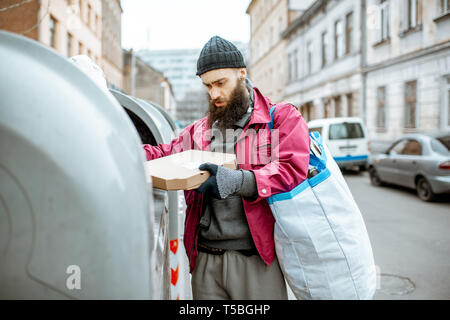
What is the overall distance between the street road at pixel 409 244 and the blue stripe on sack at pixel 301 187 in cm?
263

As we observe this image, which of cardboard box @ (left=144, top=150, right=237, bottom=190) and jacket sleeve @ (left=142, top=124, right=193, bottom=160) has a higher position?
jacket sleeve @ (left=142, top=124, right=193, bottom=160)

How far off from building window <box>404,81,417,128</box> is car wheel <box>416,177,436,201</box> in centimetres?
751

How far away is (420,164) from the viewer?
28.1 feet

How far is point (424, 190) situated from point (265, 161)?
25.5ft

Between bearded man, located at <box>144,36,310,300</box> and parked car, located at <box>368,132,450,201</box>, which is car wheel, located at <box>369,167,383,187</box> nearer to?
parked car, located at <box>368,132,450,201</box>

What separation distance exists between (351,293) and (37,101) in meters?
1.42

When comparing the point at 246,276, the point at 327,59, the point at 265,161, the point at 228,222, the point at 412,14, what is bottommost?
the point at 246,276

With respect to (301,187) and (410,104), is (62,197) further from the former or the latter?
(410,104)

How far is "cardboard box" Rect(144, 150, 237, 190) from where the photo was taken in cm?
142

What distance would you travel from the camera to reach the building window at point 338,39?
21984 millimetres

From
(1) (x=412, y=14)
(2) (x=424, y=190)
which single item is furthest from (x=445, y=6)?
(2) (x=424, y=190)

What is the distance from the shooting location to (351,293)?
5.63ft

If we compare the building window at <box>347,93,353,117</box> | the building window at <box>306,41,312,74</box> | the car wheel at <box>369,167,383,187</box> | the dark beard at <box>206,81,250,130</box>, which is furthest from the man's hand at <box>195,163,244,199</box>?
the building window at <box>306,41,312,74</box>
